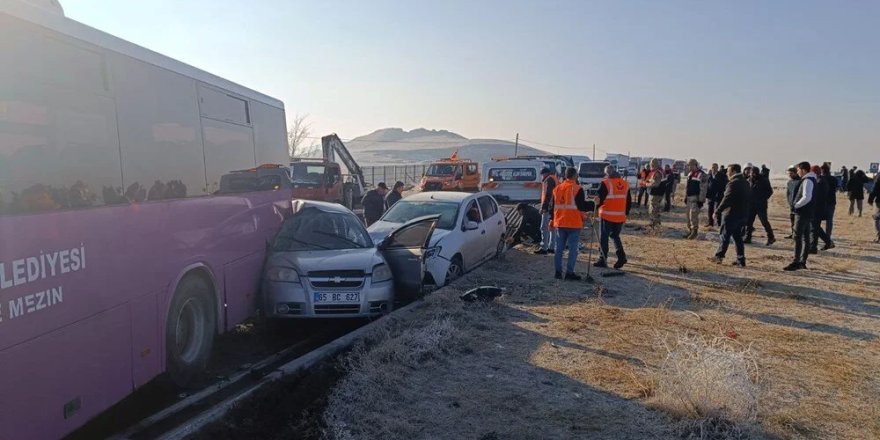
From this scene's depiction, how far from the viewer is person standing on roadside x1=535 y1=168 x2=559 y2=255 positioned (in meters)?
11.8

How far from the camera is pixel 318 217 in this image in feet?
26.6

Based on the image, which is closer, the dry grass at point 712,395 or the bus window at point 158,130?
the dry grass at point 712,395

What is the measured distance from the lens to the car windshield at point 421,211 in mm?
9930

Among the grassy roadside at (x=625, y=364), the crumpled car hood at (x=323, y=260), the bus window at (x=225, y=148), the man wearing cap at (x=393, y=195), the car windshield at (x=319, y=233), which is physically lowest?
the grassy roadside at (x=625, y=364)

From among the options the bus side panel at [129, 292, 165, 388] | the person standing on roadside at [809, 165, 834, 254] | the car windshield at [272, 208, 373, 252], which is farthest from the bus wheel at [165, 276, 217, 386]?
the person standing on roadside at [809, 165, 834, 254]

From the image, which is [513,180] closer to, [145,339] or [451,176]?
[451,176]

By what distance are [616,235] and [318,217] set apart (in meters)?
5.63

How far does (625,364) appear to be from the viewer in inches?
221

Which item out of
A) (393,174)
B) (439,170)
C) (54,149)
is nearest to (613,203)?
(54,149)

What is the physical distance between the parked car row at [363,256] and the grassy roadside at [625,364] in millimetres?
538

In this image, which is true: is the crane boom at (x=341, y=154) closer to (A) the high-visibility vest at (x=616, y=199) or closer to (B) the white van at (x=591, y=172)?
(B) the white van at (x=591, y=172)

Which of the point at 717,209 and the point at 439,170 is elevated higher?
the point at 439,170

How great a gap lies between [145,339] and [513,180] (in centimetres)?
1499

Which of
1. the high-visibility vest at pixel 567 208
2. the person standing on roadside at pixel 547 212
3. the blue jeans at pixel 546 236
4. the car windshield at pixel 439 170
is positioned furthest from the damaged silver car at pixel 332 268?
the car windshield at pixel 439 170
